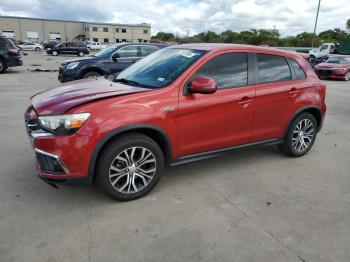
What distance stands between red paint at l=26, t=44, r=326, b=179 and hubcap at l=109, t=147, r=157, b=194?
0.30 m

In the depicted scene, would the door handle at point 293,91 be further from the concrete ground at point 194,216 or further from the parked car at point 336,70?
the parked car at point 336,70

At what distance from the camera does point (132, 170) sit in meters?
3.48

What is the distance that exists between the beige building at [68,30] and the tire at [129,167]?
87313 millimetres

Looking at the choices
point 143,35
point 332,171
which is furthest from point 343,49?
point 143,35

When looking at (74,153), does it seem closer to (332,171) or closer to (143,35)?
(332,171)

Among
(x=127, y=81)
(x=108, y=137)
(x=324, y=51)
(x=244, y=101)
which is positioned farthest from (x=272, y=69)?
(x=324, y=51)

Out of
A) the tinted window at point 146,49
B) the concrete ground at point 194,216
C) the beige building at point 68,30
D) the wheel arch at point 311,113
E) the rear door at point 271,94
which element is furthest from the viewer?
the beige building at point 68,30

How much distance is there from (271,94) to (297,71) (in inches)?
31.0

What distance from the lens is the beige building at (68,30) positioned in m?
79.6

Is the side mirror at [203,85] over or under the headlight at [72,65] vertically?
over

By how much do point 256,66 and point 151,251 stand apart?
2.81 meters

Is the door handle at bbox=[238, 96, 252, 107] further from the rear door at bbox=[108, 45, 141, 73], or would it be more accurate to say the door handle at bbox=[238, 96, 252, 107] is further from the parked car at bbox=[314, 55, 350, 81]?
the parked car at bbox=[314, 55, 350, 81]

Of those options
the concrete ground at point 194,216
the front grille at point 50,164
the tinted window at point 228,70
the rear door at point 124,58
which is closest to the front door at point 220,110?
the tinted window at point 228,70

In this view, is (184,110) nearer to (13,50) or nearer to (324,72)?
(13,50)
